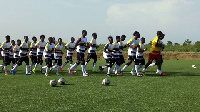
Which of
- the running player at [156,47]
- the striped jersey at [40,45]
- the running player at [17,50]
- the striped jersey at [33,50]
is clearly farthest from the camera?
the striped jersey at [33,50]

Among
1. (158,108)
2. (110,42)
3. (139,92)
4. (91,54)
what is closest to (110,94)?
(139,92)

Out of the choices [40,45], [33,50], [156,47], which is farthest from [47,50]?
[156,47]

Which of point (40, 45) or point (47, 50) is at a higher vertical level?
point (40, 45)

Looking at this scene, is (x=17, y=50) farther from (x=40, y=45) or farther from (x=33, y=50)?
(x=40, y=45)

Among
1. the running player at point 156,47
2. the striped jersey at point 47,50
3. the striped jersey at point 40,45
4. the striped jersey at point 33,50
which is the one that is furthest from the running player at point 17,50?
the running player at point 156,47

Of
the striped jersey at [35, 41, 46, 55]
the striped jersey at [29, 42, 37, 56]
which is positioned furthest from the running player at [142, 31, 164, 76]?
the striped jersey at [29, 42, 37, 56]

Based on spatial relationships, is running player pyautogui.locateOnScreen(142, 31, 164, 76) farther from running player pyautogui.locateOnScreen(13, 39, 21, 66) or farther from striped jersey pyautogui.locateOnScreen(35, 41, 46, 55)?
running player pyautogui.locateOnScreen(13, 39, 21, 66)

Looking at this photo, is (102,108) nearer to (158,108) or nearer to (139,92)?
(158,108)

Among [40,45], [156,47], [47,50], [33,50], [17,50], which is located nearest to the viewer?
[156,47]

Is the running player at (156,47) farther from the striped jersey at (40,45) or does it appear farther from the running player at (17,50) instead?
the running player at (17,50)

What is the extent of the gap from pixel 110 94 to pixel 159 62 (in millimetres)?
7045

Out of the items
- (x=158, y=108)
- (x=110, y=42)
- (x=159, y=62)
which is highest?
(x=110, y=42)

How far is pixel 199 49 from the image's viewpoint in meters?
52.2

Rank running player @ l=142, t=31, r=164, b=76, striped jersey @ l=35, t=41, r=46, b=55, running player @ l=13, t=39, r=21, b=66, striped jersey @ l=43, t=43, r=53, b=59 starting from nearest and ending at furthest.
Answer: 1. running player @ l=142, t=31, r=164, b=76
2. striped jersey @ l=43, t=43, r=53, b=59
3. striped jersey @ l=35, t=41, r=46, b=55
4. running player @ l=13, t=39, r=21, b=66
